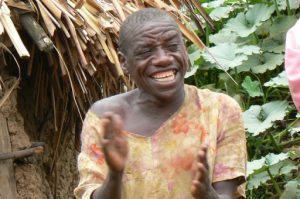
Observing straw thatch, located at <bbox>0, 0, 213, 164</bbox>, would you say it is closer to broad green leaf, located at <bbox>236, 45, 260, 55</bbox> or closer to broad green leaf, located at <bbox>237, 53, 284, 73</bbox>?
broad green leaf, located at <bbox>236, 45, 260, 55</bbox>

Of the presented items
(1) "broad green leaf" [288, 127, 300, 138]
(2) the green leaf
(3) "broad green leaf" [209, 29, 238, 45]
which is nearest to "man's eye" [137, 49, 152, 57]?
(1) "broad green leaf" [288, 127, 300, 138]

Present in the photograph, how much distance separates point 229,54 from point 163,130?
9.40 ft

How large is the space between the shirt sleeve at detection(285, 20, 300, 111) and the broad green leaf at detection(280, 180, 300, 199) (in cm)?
211

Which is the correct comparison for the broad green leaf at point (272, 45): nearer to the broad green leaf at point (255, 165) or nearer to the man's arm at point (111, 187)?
the broad green leaf at point (255, 165)

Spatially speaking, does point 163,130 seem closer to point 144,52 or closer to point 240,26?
point 144,52

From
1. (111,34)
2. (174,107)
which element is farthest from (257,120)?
(174,107)

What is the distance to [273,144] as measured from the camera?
6289mm

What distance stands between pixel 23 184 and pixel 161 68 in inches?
75.7

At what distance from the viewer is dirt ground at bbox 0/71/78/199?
5.26 metres

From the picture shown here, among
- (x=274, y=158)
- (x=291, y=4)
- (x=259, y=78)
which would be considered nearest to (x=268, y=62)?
(x=259, y=78)

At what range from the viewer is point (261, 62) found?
268 inches

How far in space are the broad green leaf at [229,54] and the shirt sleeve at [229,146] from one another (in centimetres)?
264

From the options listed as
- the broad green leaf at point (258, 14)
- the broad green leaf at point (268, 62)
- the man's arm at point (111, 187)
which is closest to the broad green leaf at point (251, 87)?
the broad green leaf at point (268, 62)

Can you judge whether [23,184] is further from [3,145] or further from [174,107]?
[174,107]
